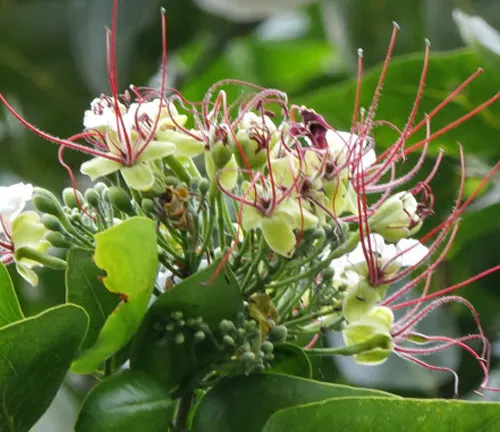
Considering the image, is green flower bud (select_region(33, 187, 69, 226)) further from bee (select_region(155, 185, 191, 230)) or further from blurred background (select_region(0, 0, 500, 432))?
blurred background (select_region(0, 0, 500, 432))

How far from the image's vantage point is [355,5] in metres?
1.31

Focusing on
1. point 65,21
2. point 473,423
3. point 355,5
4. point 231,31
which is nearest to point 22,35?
point 65,21

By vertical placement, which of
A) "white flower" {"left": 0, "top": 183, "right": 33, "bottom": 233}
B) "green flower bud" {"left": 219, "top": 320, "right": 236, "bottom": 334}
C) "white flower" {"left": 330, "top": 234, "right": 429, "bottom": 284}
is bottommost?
"green flower bud" {"left": 219, "top": 320, "right": 236, "bottom": 334}

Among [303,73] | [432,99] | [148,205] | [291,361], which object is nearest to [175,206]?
[148,205]

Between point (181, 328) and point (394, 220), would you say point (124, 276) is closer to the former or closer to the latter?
point (181, 328)

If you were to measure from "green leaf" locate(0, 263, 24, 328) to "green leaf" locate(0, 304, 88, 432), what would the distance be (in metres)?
0.04

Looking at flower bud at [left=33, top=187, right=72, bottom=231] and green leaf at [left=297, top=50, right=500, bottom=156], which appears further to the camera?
green leaf at [left=297, top=50, right=500, bottom=156]

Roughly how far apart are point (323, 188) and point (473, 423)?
0.48 ft

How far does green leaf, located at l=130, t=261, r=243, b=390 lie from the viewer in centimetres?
46

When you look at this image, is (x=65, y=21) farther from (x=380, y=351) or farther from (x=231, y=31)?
(x=380, y=351)

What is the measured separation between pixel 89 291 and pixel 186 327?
0.21ft

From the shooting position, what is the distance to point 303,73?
1752mm

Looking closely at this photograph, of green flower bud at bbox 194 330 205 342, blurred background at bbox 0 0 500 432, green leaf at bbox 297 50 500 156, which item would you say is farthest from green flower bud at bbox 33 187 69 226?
green leaf at bbox 297 50 500 156

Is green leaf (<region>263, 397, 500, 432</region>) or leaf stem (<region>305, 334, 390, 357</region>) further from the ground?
leaf stem (<region>305, 334, 390, 357</region>)
